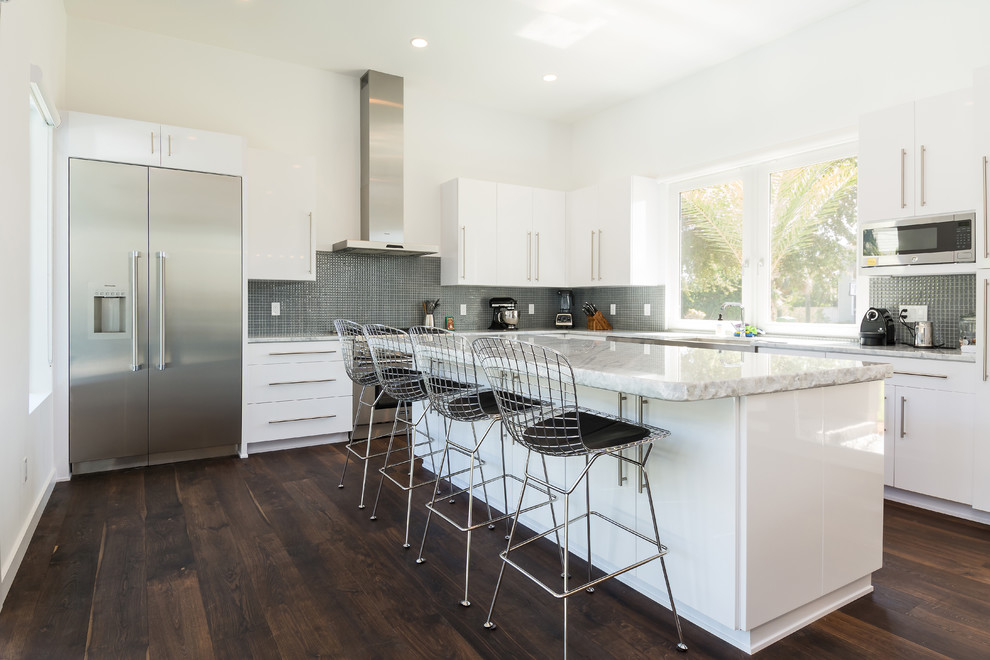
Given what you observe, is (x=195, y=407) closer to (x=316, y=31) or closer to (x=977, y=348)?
(x=316, y=31)

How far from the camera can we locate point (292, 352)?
407 cm

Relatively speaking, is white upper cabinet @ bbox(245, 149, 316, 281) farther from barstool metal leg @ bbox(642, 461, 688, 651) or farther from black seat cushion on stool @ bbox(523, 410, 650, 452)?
barstool metal leg @ bbox(642, 461, 688, 651)

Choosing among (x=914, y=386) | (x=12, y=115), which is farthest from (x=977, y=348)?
(x=12, y=115)

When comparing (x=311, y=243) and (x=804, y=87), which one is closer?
(x=804, y=87)

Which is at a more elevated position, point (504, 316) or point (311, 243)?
point (311, 243)

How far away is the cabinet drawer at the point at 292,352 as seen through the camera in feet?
13.0

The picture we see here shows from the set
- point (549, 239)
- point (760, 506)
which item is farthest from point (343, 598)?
point (549, 239)

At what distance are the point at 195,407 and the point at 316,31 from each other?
270 centimetres

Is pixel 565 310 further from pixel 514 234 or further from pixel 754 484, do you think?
pixel 754 484

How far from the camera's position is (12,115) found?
2.19m

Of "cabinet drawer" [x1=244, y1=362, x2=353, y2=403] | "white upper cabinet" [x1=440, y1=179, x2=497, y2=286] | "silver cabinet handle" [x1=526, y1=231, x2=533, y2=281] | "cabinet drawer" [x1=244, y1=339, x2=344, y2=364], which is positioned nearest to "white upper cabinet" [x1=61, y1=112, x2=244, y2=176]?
"cabinet drawer" [x1=244, y1=339, x2=344, y2=364]

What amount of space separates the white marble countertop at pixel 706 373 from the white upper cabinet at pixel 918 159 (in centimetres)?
166

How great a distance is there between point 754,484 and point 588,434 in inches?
19.7

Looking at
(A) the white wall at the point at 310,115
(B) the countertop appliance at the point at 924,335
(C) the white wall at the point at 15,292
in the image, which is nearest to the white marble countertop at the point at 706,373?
(B) the countertop appliance at the point at 924,335
